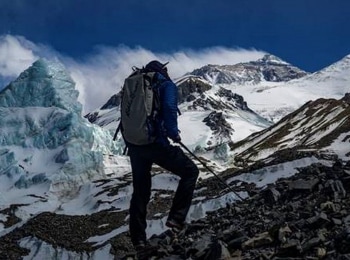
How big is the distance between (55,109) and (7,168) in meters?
15.2

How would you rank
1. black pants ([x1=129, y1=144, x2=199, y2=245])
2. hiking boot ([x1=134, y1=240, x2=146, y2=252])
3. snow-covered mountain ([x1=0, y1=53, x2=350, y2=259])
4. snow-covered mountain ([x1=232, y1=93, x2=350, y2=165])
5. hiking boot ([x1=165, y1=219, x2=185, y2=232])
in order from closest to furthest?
1. black pants ([x1=129, y1=144, x2=199, y2=245])
2. hiking boot ([x1=134, y1=240, x2=146, y2=252])
3. hiking boot ([x1=165, y1=219, x2=185, y2=232])
4. snow-covered mountain ([x1=0, y1=53, x2=350, y2=259])
5. snow-covered mountain ([x1=232, y1=93, x2=350, y2=165])

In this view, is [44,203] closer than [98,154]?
Yes

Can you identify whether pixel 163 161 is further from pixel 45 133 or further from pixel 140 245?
pixel 45 133

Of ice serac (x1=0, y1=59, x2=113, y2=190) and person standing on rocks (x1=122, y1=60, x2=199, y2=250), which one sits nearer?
person standing on rocks (x1=122, y1=60, x2=199, y2=250)

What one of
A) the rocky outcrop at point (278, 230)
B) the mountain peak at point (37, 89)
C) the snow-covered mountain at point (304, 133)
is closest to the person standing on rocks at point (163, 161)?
the rocky outcrop at point (278, 230)

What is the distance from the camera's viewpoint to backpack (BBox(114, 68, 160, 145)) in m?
10.5

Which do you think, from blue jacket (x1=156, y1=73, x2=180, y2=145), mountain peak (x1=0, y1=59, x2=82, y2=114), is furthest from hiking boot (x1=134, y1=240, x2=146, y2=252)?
mountain peak (x1=0, y1=59, x2=82, y2=114)

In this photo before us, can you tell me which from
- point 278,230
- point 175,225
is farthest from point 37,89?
point 278,230

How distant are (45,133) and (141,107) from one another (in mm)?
105011

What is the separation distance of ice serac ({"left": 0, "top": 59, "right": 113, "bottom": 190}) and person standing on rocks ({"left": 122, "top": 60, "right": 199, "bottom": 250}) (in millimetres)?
93975

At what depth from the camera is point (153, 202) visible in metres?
75.8

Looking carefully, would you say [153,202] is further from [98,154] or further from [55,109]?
[55,109]

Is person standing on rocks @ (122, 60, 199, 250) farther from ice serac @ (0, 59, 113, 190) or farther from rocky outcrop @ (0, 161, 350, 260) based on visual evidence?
ice serac @ (0, 59, 113, 190)

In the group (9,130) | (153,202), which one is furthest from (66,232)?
(9,130)
